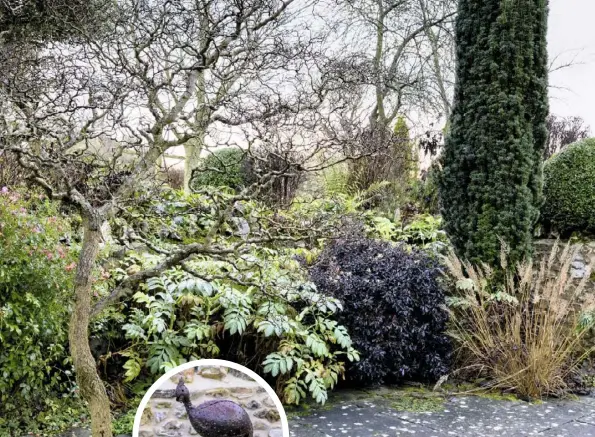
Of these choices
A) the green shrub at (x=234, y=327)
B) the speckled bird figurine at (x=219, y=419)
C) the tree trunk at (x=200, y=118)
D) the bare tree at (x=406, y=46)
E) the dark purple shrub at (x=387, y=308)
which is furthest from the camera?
the bare tree at (x=406, y=46)

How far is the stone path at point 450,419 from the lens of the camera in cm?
358

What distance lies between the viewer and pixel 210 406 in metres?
2.15

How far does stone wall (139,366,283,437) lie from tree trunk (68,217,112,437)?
1.47 feet

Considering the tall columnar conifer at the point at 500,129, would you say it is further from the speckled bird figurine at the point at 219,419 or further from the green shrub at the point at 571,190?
the speckled bird figurine at the point at 219,419

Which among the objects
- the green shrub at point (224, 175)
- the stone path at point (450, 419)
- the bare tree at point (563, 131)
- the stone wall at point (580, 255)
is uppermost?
the bare tree at point (563, 131)

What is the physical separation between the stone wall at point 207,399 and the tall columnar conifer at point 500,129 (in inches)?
132

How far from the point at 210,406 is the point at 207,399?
30 mm

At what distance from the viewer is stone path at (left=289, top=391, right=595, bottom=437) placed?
3576 millimetres

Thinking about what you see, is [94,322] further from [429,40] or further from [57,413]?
[429,40]

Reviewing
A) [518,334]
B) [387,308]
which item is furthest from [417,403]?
[518,334]

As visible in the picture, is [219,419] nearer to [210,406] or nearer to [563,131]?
[210,406]

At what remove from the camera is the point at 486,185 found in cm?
525

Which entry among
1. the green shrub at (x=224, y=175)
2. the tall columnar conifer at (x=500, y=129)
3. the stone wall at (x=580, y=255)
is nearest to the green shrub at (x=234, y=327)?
the tall columnar conifer at (x=500, y=129)

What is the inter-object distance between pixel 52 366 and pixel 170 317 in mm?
731
